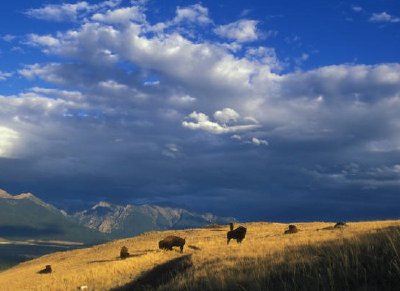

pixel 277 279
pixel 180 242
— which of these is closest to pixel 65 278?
pixel 180 242

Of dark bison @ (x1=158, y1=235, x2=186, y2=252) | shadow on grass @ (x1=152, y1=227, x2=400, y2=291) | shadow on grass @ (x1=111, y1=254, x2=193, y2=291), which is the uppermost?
dark bison @ (x1=158, y1=235, x2=186, y2=252)

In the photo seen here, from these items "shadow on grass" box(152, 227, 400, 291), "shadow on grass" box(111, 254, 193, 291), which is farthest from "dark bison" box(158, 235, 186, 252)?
A: "shadow on grass" box(152, 227, 400, 291)

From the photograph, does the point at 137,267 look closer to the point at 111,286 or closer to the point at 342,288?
the point at 111,286

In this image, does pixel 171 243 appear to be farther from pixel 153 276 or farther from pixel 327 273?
pixel 327 273

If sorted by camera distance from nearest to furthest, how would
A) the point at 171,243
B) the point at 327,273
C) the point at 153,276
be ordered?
1. the point at 327,273
2. the point at 153,276
3. the point at 171,243

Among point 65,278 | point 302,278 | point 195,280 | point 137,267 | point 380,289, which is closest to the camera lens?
point 380,289

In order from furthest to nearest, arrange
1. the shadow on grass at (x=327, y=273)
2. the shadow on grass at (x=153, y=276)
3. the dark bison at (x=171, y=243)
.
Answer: the dark bison at (x=171, y=243)
the shadow on grass at (x=153, y=276)
the shadow on grass at (x=327, y=273)

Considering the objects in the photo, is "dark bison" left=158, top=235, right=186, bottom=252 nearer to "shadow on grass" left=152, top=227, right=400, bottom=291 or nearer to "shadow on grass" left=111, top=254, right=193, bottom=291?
"shadow on grass" left=111, top=254, right=193, bottom=291

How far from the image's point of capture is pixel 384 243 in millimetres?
13703

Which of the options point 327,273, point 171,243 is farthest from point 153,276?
point 327,273

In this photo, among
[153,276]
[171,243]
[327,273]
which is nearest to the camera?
[327,273]

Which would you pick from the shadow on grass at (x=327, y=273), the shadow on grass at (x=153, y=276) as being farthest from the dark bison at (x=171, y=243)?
the shadow on grass at (x=327, y=273)

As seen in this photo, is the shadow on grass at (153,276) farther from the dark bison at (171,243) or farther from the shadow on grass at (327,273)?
the dark bison at (171,243)

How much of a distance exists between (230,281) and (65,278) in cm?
2473
